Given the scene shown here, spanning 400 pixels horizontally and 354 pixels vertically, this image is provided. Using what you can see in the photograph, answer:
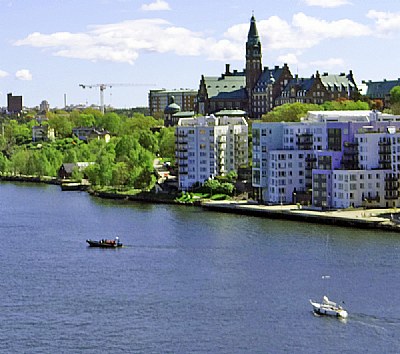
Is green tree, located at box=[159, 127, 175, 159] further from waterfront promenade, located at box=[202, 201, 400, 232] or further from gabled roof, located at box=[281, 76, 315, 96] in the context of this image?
waterfront promenade, located at box=[202, 201, 400, 232]

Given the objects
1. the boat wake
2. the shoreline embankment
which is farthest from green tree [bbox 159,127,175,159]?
the boat wake

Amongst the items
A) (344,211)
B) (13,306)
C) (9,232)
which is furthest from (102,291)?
(344,211)

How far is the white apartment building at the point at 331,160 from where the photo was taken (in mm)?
46438

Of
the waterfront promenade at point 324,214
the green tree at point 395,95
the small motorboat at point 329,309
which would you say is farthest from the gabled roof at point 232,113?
the small motorboat at point 329,309

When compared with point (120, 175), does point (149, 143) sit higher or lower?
higher

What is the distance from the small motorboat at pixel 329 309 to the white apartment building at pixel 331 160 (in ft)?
65.0

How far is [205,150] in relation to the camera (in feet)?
192

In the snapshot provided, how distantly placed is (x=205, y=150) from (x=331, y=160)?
12.2 metres

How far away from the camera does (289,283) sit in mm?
29922

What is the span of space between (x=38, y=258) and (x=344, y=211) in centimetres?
1452

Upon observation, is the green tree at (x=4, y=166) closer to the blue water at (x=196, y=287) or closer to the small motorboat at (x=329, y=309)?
the blue water at (x=196, y=287)

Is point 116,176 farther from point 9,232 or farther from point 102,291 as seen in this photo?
point 102,291

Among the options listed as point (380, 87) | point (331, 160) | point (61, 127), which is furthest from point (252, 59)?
point (331, 160)

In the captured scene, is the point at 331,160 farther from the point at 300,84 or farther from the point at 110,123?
the point at 110,123
